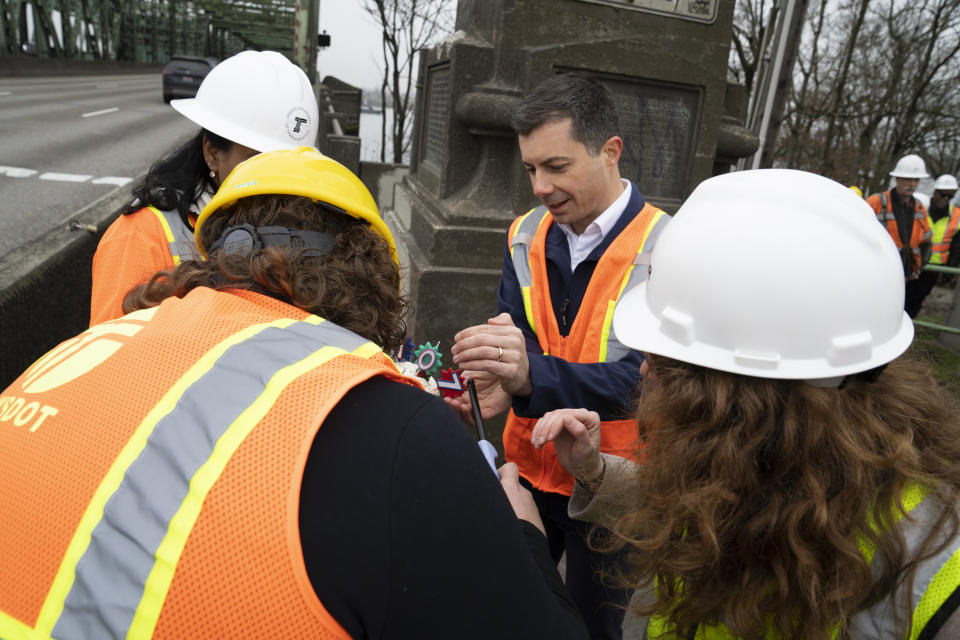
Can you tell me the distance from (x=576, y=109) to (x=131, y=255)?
5.17 feet

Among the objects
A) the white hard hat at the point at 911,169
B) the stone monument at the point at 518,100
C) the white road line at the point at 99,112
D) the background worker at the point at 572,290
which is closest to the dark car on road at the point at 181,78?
the white road line at the point at 99,112

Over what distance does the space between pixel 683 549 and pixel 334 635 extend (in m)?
0.66

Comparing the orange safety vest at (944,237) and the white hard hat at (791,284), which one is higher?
the white hard hat at (791,284)

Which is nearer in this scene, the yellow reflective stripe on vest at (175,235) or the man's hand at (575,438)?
the man's hand at (575,438)

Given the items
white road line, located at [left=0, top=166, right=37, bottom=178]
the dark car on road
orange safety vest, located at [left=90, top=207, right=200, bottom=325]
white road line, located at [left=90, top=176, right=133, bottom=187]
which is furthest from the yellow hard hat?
the dark car on road

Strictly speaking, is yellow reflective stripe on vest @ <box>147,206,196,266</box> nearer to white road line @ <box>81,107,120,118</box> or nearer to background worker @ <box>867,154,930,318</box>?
background worker @ <box>867,154,930,318</box>

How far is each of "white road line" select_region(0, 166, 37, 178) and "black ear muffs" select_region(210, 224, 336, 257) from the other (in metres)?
7.12

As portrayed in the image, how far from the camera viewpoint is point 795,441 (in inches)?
44.8

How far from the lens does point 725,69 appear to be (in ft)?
14.5

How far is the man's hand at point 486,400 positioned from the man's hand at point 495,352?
15 cm

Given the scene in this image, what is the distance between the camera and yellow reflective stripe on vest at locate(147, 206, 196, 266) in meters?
2.10

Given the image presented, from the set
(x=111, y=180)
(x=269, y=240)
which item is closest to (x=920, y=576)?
(x=269, y=240)

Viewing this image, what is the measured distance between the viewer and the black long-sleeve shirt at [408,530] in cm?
91

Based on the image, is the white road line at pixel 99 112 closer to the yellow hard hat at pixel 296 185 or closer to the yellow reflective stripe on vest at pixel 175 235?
the yellow reflective stripe on vest at pixel 175 235
